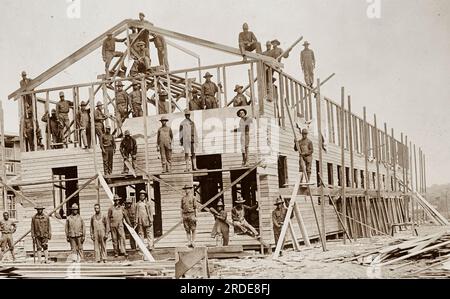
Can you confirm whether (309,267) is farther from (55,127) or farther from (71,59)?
(71,59)

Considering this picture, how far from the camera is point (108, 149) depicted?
19.9 meters

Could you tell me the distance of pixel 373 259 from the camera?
14.7m

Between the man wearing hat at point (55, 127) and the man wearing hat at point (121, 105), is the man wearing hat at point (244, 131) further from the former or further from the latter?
the man wearing hat at point (55, 127)

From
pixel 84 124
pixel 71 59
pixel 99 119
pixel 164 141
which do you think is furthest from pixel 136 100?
pixel 71 59

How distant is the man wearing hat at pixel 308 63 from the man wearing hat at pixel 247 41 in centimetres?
156

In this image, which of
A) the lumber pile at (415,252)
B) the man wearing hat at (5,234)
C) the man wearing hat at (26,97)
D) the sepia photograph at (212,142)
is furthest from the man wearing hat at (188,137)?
the man wearing hat at (5,234)

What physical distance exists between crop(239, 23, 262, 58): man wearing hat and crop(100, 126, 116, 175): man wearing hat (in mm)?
4841

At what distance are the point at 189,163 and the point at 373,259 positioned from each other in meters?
6.52

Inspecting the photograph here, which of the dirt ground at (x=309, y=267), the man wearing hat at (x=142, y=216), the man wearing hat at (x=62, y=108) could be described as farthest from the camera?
the man wearing hat at (x=62, y=108)

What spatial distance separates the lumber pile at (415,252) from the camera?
14.2m

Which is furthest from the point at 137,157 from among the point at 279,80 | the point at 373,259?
the point at 373,259

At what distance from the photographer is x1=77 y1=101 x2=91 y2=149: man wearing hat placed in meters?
20.8

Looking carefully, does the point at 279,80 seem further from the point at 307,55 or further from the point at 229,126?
the point at 229,126
